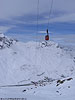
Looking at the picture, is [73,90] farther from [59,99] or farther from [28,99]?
[28,99]

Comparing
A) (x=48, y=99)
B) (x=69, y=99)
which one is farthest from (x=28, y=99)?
(x=69, y=99)

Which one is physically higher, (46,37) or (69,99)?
(46,37)

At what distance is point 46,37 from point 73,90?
5.40 m

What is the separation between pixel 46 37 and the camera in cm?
1622

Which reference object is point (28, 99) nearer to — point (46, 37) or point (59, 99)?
point (59, 99)

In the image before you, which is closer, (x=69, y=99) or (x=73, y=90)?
(x=69, y=99)

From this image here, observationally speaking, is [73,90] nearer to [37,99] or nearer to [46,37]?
[37,99]

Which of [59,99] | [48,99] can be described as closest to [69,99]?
[59,99]

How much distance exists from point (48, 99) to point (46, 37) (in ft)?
17.8

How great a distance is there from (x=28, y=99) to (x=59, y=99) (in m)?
2.45

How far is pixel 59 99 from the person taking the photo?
46.5ft

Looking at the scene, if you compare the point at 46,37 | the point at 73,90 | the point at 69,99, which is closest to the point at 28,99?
the point at 69,99

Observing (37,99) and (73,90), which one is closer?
(37,99)

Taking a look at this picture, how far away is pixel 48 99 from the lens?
14.5 meters
